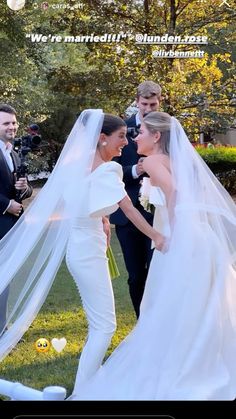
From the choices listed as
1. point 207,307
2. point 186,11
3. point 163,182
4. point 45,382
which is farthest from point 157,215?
point 186,11

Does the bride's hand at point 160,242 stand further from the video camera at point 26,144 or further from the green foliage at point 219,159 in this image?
the green foliage at point 219,159

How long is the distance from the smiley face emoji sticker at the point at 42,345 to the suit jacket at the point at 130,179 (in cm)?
102

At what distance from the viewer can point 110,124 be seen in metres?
3.75

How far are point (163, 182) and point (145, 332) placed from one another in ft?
2.66

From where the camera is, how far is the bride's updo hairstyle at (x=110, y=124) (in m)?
3.75

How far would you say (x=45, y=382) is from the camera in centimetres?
410

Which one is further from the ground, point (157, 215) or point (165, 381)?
point (157, 215)

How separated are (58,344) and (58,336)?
1.24 feet

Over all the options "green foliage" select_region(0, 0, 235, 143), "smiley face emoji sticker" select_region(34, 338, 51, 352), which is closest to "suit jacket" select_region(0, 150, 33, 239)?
"smiley face emoji sticker" select_region(34, 338, 51, 352)

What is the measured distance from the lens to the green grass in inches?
166

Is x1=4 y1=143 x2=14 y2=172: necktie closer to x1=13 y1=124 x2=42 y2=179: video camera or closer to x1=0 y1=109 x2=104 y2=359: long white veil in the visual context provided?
x1=13 y1=124 x2=42 y2=179: video camera

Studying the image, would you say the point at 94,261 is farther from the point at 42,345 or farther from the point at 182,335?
the point at 42,345

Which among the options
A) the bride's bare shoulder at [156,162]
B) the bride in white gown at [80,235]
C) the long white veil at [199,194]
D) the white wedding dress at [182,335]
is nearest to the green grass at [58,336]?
the bride in white gown at [80,235]

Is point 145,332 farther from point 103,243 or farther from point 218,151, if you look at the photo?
point 218,151
